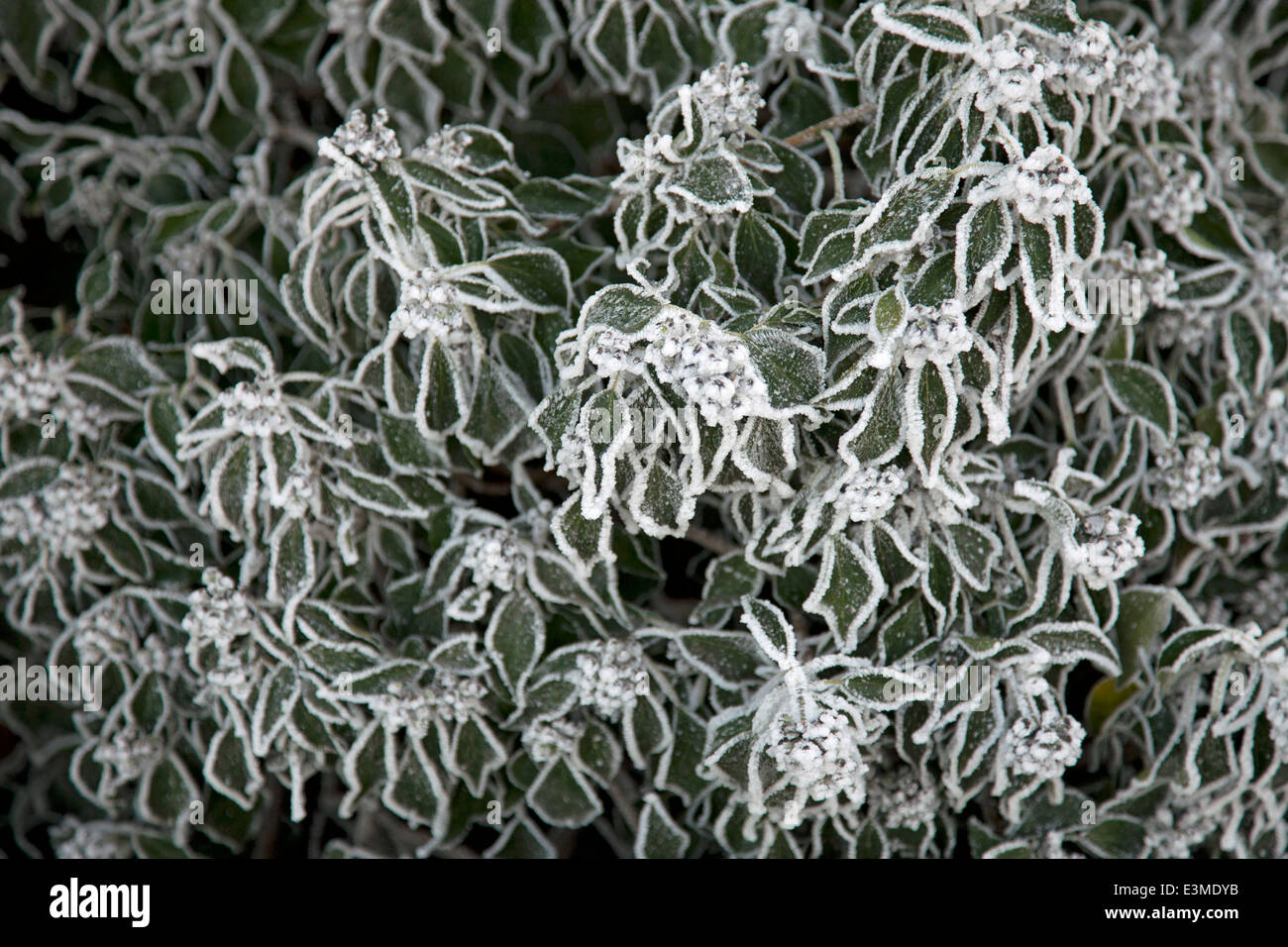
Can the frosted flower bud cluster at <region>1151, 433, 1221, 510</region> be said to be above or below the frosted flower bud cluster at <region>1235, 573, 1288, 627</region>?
above

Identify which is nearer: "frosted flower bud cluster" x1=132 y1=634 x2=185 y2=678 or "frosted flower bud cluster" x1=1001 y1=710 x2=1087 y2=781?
"frosted flower bud cluster" x1=1001 y1=710 x2=1087 y2=781

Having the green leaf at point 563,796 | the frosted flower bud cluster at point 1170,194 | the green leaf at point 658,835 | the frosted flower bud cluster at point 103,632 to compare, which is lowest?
the green leaf at point 658,835

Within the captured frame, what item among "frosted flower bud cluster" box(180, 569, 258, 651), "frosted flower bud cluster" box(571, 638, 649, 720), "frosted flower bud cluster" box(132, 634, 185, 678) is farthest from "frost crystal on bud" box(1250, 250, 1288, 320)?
"frosted flower bud cluster" box(132, 634, 185, 678)

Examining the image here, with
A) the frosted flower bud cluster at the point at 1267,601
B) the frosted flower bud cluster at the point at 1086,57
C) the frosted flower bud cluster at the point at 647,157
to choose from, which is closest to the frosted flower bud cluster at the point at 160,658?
the frosted flower bud cluster at the point at 647,157

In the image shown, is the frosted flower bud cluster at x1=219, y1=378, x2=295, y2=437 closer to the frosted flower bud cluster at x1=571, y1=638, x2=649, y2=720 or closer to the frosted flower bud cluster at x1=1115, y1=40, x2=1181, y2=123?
the frosted flower bud cluster at x1=571, y1=638, x2=649, y2=720

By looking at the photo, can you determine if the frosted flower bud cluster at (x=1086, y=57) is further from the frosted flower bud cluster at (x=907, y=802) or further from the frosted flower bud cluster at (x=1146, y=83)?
the frosted flower bud cluster at (x=907, y=802)

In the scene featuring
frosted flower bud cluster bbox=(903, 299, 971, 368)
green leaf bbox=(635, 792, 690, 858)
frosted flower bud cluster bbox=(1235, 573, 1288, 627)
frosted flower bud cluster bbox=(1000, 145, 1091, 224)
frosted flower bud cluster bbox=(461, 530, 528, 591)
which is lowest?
green leaf bbox=(635, 792, 690, 858)

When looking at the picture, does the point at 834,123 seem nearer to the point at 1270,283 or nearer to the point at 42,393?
the point at 1270,283
